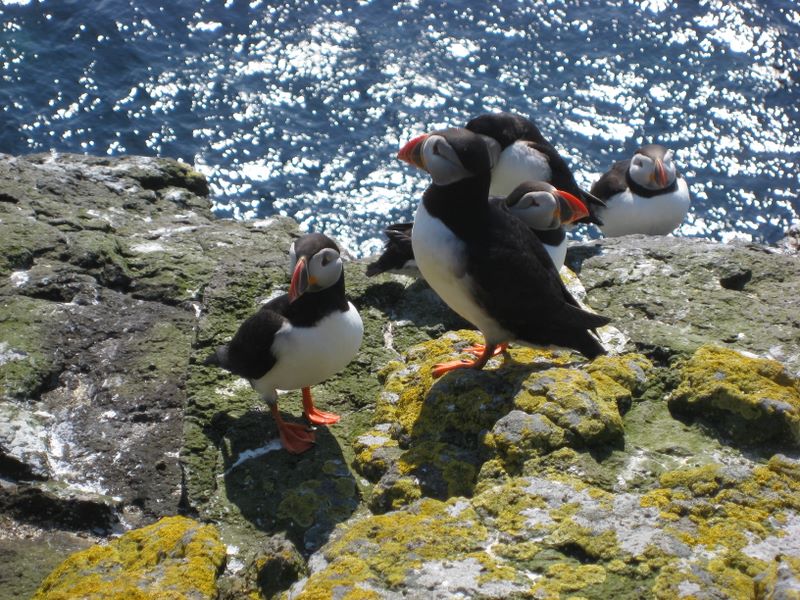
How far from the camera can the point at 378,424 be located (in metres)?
5.35

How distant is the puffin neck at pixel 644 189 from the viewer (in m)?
10.5

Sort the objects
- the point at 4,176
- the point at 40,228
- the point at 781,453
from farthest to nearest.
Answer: the point at 4,176 < the point at 40,228 < the point at 781,453

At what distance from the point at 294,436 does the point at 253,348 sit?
1.68 feet

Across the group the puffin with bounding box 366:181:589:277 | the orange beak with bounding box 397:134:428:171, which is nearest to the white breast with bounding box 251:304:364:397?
the orange beak with bounding box 397:134:428:171

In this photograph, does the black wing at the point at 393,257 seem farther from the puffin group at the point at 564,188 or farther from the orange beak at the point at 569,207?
the orange beak at the point at 569,207

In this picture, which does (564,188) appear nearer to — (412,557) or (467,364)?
(467,364)

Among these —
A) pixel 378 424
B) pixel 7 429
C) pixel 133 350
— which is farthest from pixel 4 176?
pixel 378 424

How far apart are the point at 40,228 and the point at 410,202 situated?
641cm

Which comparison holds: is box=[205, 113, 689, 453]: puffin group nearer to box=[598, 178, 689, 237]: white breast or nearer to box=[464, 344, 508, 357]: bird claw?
box=[464, 344, 508, 357]: bird claw

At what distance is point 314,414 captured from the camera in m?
5.64

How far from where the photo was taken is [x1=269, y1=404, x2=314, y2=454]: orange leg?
525 centimetres

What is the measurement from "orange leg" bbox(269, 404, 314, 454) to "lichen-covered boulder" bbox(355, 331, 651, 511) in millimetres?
268

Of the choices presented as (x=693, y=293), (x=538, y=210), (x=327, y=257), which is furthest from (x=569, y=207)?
(x=327, y=257)

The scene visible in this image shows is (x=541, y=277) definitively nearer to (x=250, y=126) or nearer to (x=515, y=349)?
(x=515, y=349)
